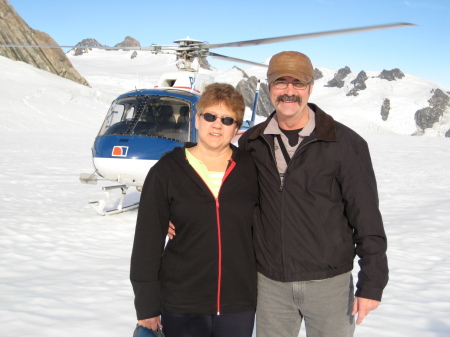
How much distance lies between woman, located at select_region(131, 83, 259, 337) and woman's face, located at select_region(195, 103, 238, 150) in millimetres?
128

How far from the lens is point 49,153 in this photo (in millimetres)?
13914

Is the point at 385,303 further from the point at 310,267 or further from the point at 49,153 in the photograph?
the point at 49,153

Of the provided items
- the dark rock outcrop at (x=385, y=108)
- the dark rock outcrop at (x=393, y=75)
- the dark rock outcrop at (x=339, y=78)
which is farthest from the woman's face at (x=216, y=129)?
the dark rock outcrop at (x=393, y=75)

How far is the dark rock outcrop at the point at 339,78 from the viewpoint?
9994 centimetres

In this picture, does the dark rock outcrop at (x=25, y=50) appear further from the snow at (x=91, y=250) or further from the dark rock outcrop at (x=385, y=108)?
the dark rock outcrop at (x=385, y=108)

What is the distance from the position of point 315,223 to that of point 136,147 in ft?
12.9

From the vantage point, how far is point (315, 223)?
74.0 inches

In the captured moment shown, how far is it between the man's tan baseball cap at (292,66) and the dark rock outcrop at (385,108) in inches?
3133

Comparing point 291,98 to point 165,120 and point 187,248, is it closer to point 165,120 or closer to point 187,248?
point 187,248

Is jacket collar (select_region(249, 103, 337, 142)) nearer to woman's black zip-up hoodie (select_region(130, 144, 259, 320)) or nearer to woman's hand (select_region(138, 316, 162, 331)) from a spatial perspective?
woman's black zip-up hoodie (select_region(130, 144, 259, 320))

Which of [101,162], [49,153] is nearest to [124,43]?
[49,153]

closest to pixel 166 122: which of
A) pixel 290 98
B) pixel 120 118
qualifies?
pixel 120 118

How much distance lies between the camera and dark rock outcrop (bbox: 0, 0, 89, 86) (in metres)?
35.7

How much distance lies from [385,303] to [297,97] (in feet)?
7.72
